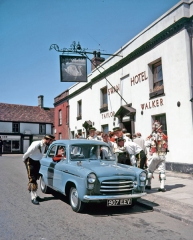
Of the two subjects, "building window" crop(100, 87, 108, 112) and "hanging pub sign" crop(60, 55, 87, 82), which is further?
"building window" crop(100, 87, 108, 112)

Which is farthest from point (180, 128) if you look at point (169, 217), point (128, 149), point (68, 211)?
point (68, 211)

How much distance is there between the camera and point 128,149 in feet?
24.0

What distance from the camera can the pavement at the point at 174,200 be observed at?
5109 mm

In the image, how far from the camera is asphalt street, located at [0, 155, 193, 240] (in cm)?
402

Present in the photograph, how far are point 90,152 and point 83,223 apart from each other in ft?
7.11

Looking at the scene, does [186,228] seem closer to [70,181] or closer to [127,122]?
[70,181]

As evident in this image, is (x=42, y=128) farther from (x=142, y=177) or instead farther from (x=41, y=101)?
(x=142, y=177)

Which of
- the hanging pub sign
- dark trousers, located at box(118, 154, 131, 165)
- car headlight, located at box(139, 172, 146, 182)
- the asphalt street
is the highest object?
the hanging pub sign

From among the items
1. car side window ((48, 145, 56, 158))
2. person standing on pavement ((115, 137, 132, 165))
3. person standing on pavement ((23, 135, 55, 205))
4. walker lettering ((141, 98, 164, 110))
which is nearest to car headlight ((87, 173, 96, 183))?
person standing on pavement ((23, 135, 55, 205))

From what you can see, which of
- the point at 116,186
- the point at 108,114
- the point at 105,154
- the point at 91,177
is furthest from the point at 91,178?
the point at 108,114

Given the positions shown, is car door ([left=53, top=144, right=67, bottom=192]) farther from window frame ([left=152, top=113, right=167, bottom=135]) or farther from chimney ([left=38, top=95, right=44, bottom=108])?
chimney ([left=38, top=95, right=44, bottom=108])

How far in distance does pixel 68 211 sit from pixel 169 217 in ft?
6.93

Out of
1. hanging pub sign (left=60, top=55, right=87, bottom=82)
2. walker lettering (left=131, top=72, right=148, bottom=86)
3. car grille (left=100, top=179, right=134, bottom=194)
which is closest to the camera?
car grille (left=100, top=179, right=134, bottom=194)

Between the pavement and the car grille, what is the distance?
896 mm
